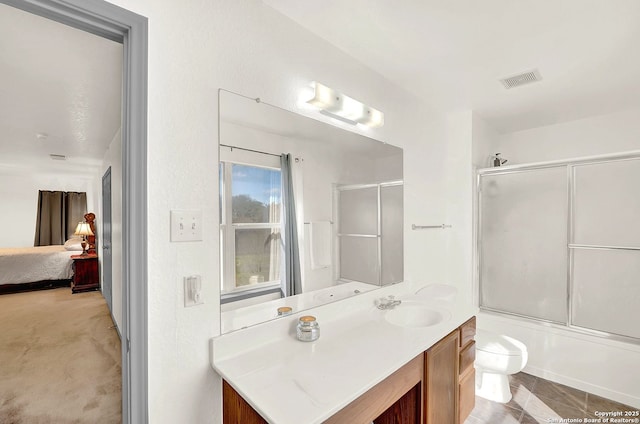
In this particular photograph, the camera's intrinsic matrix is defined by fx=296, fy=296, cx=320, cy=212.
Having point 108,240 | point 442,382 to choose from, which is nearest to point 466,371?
point 442,382

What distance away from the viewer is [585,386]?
242cm

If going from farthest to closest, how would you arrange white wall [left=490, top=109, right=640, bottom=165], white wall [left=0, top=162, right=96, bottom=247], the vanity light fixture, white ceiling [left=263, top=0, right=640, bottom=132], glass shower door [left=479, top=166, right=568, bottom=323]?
white wall [left=0, top=162, right=96, bottom=247], white wall [left=490, top=109, right=640, bottom=165], glass shower door [left=479, top=166, right=568, bottom=323], the vanity light fixture, white ceiling [left=263, top=0, right=640, bottom=132]

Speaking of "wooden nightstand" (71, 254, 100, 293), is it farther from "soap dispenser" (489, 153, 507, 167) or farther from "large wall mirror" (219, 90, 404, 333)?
"soap dispenser" (489, 153, 507, 167)

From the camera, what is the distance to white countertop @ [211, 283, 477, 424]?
36.6 inches

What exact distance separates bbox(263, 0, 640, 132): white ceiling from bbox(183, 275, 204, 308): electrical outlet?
129cm

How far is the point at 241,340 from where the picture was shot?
126 cm

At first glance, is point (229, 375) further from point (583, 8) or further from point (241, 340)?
point (583, 8)

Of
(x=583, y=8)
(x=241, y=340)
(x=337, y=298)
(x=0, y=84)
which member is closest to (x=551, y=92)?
(x=583, y=8)

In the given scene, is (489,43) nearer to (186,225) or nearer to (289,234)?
(289,234)

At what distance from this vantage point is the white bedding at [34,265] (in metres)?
4.65

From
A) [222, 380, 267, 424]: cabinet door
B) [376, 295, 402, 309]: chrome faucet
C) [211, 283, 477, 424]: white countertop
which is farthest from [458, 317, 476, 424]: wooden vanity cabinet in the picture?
[222, 380, 267, 424]: cabinet door

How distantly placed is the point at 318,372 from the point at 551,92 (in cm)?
274

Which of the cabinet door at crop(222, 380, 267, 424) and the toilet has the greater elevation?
the cabinet door at crop(222, 380, 267, 424)

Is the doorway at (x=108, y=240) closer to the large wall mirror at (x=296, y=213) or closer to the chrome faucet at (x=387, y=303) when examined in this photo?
the large wall mirror at (x=296, y=213)
